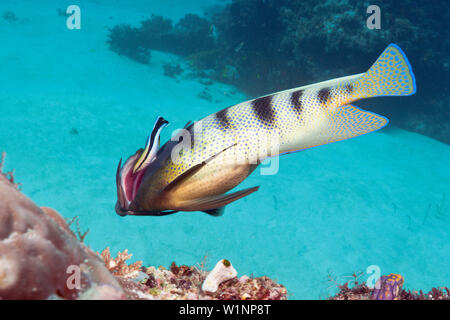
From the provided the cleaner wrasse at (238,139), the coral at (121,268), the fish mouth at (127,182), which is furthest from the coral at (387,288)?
the fish mouth at (127,182)

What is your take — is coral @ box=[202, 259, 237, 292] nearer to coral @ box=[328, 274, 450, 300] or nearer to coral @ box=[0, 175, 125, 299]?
coral @ box=[0, 175, 125, 299]

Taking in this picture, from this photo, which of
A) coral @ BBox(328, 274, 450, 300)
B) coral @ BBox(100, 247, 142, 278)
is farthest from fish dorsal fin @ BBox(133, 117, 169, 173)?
coral @ BBox(328, 274, 450, 300)

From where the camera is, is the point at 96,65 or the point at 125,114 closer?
the point at 125,114

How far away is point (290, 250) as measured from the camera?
222 inches

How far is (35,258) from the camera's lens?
113 cm

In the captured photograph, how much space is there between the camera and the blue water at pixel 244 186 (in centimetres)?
537

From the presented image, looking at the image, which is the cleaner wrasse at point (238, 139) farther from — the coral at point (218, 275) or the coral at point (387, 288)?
the coral at point (387, 288)

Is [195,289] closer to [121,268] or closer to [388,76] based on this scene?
[121,268]

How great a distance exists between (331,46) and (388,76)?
1234 cm

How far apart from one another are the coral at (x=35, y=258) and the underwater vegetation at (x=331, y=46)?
42.1ft

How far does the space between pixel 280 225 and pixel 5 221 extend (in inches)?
230

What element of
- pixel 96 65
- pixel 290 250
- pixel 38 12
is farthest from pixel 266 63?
pixel 38 12
